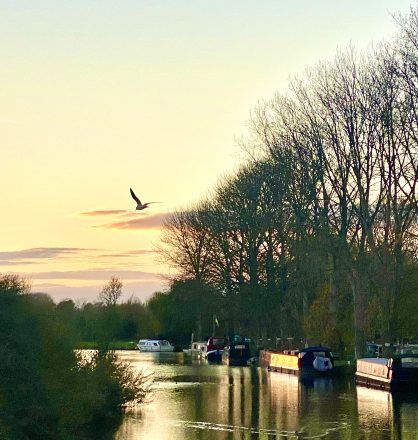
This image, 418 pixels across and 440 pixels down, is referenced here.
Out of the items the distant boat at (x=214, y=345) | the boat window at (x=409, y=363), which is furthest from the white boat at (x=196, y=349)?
the boat window at (x=409, y=363)

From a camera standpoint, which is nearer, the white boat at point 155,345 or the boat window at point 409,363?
the boat window at point 409,363

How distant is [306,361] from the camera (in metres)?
65.9

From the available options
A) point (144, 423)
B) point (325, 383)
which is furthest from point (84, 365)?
point (325, 383)

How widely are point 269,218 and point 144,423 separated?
130ft

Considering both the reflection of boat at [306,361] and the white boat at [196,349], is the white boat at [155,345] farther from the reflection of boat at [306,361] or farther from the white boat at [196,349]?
the reflection of boat at [306,361]

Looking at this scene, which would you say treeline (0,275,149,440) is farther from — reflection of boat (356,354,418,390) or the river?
reflection of boat (356,354,418,390)

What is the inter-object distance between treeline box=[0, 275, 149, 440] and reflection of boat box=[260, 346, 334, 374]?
2317 centimetres

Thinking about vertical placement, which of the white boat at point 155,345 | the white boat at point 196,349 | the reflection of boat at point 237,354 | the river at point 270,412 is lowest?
the river at point 270,412

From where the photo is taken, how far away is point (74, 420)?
3219 centimetres

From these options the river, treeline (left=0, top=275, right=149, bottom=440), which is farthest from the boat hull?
treeline (left=0, top=275, right=149, bottom=440)

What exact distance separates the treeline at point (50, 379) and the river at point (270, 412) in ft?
3.74

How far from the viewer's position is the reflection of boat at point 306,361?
64.4 metres

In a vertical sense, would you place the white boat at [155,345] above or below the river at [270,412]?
above

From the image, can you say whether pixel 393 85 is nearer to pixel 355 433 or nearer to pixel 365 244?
pixel 365 244
